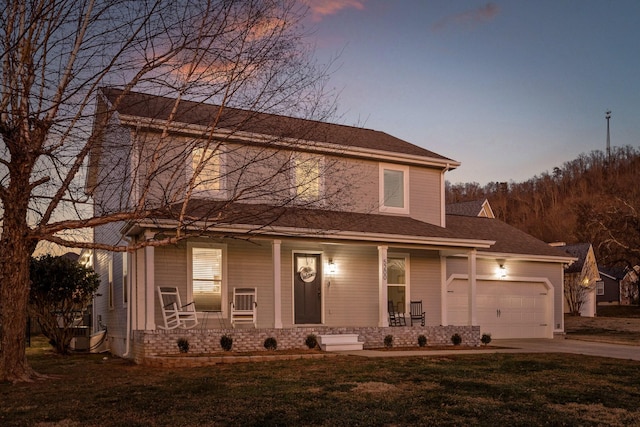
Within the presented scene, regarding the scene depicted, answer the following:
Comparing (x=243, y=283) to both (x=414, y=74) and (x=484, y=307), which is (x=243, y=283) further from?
(x=484, y=307)

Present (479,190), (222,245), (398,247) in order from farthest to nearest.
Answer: (479,190)
(398,247)
(222,245)

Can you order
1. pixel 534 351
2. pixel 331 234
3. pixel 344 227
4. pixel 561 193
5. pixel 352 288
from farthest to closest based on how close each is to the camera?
pixel 561 193
pixel 352 288
pixel 344 227
pixel 534 351
pixel 331 234

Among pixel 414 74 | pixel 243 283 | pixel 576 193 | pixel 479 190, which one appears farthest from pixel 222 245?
pixel 576 193

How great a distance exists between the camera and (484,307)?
71.4ft

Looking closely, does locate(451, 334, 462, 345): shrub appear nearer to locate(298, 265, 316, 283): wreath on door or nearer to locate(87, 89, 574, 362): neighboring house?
locate(87, 89, 574, 362): neighboring house

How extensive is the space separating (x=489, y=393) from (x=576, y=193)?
7515 cm

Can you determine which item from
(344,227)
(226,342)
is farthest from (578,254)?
(226,342)

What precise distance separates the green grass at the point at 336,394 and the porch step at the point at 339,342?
217 centimetres

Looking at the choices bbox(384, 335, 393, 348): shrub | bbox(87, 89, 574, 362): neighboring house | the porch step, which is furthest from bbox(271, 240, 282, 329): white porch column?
bbox(384, 335, 393, 348): shrub

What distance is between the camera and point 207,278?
16.2m

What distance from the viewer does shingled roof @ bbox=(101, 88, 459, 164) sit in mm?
11392

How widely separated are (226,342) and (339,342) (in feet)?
9.11

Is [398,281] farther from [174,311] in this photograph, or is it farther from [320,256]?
[174,311]

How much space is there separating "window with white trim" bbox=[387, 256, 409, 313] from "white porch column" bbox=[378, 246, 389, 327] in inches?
66.5
